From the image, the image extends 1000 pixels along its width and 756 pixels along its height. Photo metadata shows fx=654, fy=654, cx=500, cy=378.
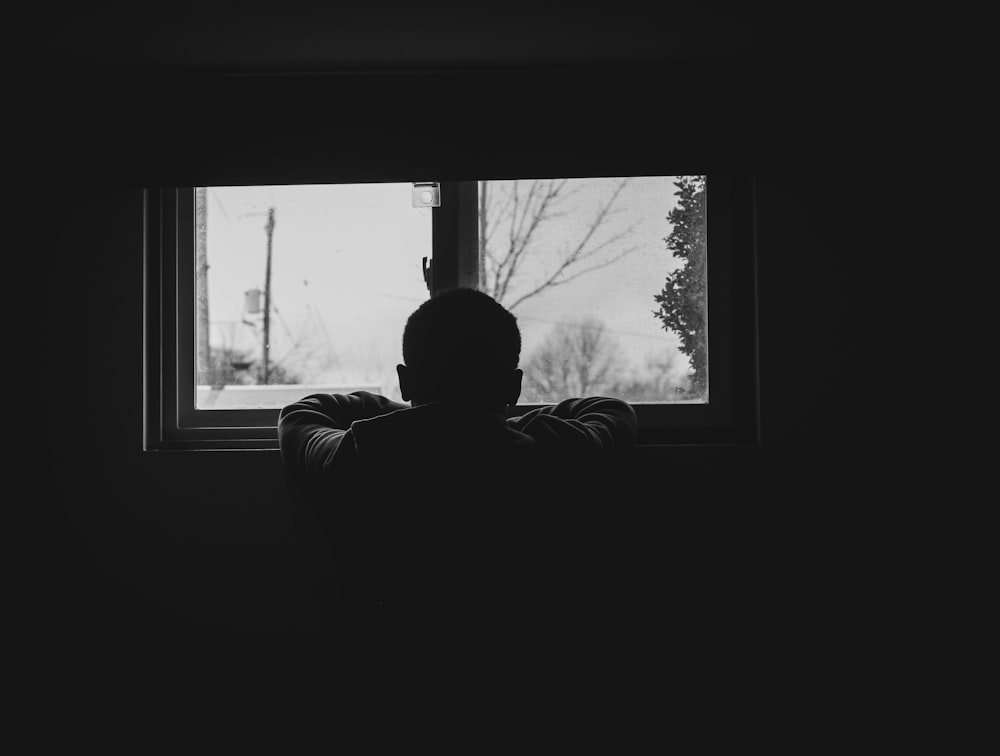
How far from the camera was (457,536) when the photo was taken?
2.75ft

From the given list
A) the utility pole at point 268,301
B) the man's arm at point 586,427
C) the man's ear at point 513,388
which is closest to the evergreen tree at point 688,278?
the man's arm at point 586,427

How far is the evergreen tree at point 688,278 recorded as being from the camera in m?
1.52

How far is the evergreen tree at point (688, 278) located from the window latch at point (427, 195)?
54cm

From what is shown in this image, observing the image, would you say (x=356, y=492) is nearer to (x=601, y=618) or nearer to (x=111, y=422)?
(x=601, y=618)

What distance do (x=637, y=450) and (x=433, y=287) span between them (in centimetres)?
59

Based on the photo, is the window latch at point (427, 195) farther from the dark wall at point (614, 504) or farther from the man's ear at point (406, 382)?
the man's ear at point (406, 382)

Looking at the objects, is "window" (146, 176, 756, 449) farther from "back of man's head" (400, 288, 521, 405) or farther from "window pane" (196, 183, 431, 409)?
"back of man's head" (400, 288, 521, 405)

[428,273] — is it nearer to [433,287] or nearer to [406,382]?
[433,287]

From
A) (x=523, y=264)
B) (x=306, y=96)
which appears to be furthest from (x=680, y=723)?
(x=306, y=96)

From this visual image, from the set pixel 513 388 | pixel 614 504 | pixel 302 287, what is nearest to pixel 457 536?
pixel 513 388

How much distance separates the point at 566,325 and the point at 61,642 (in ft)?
4.34

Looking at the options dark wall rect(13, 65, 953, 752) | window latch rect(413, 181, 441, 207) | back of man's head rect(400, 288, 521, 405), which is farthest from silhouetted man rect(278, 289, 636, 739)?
window latch rect(413, 181, 441, 207)

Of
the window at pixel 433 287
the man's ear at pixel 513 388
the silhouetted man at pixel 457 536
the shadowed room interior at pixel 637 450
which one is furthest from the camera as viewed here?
the window at pixel 433 287

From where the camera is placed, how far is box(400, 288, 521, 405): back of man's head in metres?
0.93
